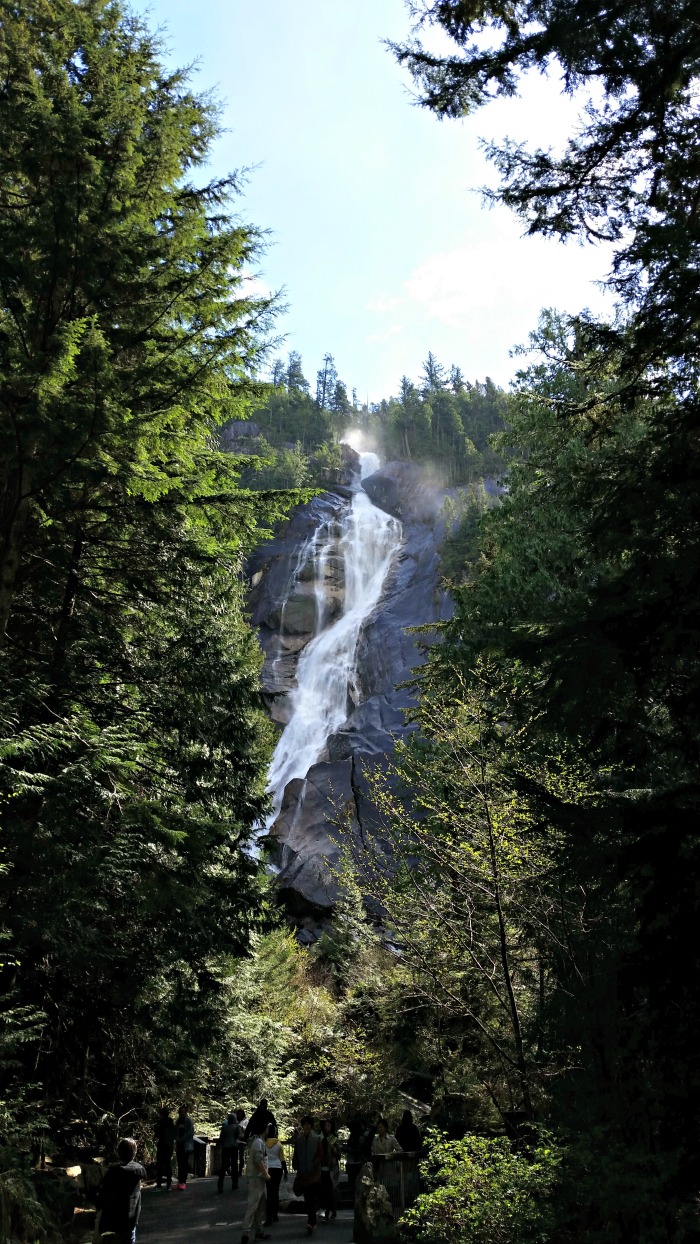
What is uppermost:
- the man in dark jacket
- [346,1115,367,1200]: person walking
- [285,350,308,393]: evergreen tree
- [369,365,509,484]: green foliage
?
[285,350,308,393]: evergreen tree

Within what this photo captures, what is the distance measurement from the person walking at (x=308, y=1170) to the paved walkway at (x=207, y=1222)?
0.80 feet

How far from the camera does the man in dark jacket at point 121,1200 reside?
7.98m

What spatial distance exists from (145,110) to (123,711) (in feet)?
24.1

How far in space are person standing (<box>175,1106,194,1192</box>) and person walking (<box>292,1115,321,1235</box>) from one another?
2421mm

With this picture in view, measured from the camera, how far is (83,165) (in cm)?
911

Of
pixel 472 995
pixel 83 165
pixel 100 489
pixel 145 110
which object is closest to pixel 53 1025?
pixel 472 995

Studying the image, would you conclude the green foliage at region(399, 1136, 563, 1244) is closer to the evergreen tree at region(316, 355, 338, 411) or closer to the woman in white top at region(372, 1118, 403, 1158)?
the woman in white top at region(372, 1118, 403, 1158)

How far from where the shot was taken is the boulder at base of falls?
78000 mm

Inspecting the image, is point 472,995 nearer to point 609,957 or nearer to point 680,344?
point 609,957

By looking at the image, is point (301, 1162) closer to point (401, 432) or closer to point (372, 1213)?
point (372, 1213)

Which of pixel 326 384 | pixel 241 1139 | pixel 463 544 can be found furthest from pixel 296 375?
pixel 241 1139

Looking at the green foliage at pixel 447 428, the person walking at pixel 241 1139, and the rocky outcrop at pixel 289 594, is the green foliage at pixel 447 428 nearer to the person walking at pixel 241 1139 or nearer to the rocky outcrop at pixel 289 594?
the rocky outcrop at pixel 289 594

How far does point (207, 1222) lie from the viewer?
11984 millimetres

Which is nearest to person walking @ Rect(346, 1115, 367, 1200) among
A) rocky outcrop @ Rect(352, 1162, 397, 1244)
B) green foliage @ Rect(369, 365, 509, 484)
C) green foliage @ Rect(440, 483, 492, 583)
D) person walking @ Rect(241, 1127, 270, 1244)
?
person walking @ Rect(241, 1127, 270, 1244)
